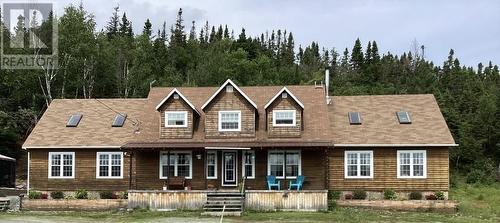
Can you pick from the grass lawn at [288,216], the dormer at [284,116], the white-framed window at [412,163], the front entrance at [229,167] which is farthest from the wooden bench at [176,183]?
the white-framed window at [412,163]

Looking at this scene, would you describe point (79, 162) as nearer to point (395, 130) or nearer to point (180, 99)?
point (180, 99)

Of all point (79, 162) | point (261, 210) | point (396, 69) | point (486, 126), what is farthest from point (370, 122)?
point (396, 69)

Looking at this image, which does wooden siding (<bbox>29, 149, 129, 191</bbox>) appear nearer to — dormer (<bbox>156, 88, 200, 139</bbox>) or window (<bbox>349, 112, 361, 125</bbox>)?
dormer (<bbox>156, 88, 200, 139</bbox>)

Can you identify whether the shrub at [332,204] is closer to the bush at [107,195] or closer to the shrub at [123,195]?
the shrub at [123,195]

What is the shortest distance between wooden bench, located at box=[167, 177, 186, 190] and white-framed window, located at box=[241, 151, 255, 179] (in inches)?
126

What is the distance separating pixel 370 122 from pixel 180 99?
1061cm

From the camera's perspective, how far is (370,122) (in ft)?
124

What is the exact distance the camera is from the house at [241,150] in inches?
1396

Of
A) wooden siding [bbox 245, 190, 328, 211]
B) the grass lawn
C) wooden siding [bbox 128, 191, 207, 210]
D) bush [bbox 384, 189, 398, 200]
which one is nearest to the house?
bush [bbox 384, 189, 398, 200]

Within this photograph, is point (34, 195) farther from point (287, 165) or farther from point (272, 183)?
point (287, 165)

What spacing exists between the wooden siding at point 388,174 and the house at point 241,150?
0.17 ft

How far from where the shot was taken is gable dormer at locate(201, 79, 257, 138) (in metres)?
35.8

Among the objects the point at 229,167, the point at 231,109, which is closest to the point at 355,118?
the point at 231,109

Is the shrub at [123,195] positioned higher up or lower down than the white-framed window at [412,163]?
lower down
